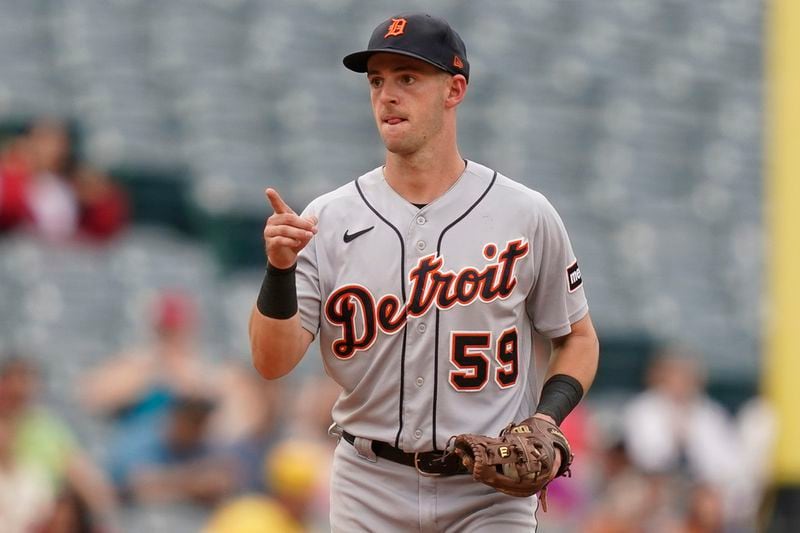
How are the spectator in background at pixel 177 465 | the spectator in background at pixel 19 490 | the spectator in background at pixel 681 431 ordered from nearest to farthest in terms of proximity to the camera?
the spectator in background at pixel 19 490 < the spectator in background at pixel 177 465 < the spectator in background at pixel 681 431

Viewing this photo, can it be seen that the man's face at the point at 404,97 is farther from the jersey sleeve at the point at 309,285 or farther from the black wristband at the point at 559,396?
the black wristband at the point at 559,396

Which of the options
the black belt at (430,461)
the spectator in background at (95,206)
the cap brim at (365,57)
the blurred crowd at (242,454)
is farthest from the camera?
the spectator in background at (95,206)

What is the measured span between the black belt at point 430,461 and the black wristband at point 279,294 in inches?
13.5

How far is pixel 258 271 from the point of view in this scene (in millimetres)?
8336

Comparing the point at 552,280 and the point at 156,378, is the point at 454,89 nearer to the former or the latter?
the point at 552,280

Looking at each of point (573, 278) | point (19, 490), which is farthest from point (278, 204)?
point (19, 490)

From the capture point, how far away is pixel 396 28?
9.12 ft

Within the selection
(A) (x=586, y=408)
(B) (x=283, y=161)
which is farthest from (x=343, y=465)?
(B) (x=283, y=161)

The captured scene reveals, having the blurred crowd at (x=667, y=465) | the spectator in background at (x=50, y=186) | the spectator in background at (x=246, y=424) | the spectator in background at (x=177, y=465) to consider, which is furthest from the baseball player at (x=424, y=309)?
the spectator in background at (x=50, y=186)

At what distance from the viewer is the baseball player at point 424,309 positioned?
2.81 m

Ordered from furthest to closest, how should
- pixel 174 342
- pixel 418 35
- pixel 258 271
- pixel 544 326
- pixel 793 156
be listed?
pixel 258 271
pixel 174 342
pixel 793 156
pixel 544 326
pixel 418 35

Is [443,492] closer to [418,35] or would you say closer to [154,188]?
[418,35]

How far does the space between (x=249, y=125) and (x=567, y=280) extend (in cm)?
656

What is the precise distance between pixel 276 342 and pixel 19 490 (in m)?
2.90
